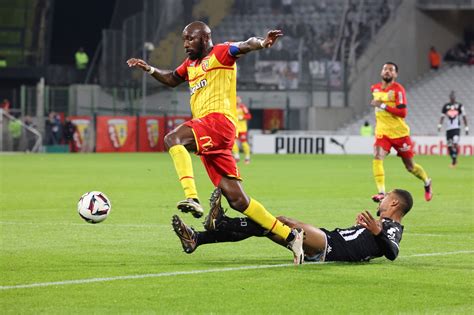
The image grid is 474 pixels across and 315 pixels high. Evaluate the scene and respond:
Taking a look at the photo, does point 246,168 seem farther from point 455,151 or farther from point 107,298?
point 107,298

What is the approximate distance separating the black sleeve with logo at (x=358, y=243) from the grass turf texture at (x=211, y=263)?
5.9 inches

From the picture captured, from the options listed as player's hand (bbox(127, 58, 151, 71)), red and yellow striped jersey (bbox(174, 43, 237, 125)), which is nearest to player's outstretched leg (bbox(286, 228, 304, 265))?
red and yellow striped jersey (bbox(174, 43, 237, 125))

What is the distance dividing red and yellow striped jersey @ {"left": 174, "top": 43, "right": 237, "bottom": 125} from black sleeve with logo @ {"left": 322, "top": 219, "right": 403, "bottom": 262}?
176cm

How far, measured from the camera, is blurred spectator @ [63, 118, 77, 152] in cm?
5146

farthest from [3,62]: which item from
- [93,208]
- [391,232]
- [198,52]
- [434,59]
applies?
[391,232]

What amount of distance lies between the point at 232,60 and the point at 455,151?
2574 centimetres

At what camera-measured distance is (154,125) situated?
176 ft

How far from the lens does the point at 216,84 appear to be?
11.7 metres

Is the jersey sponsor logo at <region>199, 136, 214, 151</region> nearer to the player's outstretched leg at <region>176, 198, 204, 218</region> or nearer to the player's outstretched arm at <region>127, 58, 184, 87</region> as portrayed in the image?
the player's outstretched leg at <region>176, 198, 204, 218</region>

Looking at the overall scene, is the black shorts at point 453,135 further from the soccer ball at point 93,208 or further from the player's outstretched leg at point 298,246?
the player's outstretched leg at point 298,246

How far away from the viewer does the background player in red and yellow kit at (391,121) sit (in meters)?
21.8

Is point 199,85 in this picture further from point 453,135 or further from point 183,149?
point 453,135

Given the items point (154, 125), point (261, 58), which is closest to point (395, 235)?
point (154, 125)

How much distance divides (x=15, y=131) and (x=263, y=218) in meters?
41.0
